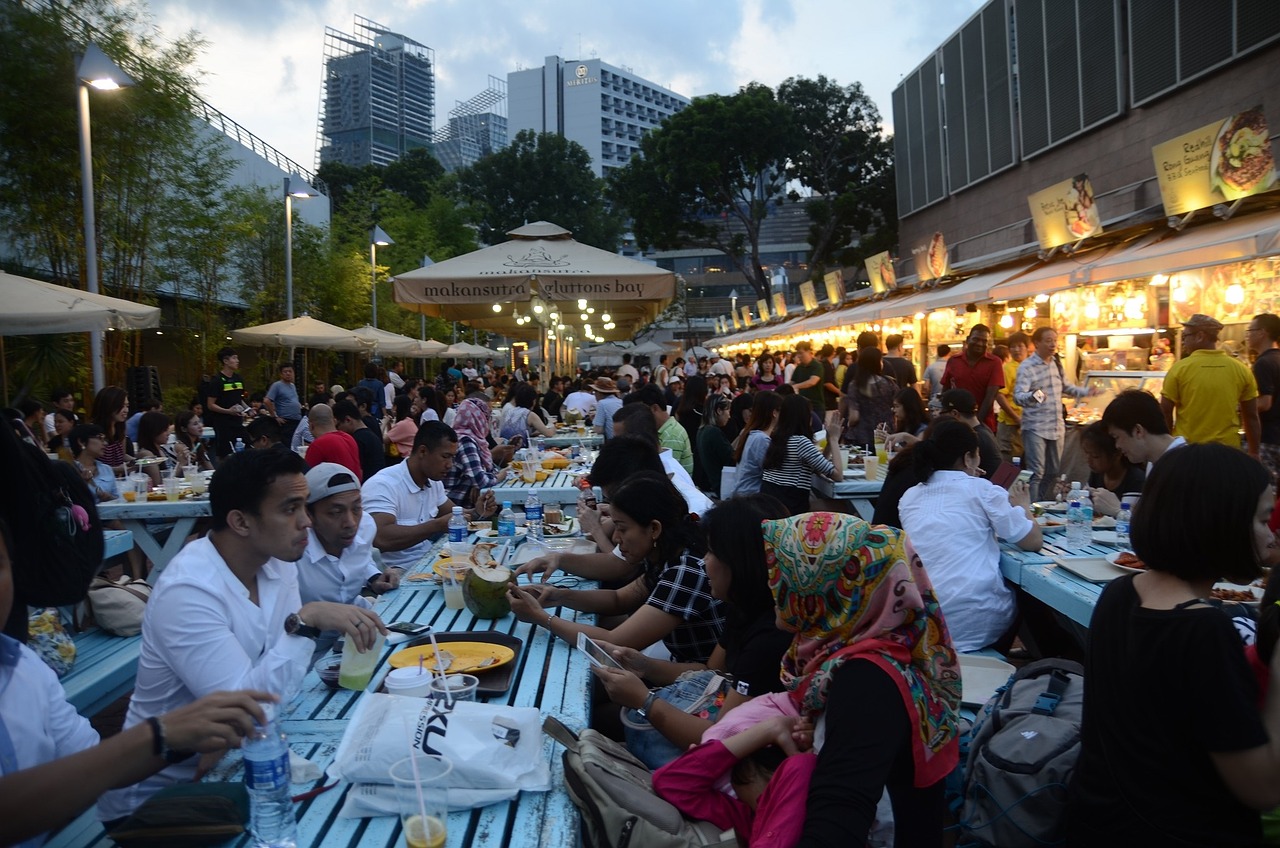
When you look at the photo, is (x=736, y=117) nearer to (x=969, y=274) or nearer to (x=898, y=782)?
(x=969, y=274)

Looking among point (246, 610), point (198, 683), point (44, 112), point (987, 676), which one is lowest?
point (987, 676)

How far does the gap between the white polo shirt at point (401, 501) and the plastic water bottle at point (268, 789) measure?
9.50ft

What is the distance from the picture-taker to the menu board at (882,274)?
66.4ft

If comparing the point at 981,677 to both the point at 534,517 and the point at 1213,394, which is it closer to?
the point at 534,517

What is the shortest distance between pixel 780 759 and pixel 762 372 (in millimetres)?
13931

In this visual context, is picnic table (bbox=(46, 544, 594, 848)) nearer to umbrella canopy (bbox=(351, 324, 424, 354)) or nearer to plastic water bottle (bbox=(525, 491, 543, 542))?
plastic water bottle (bbox=(525, 491, 543, 542))

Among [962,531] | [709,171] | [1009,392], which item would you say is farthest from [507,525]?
[709,171]

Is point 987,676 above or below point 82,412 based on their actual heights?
below

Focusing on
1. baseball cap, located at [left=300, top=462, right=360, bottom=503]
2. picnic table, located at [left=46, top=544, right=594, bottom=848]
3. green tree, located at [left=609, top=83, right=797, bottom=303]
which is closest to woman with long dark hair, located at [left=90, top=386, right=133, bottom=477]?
baseball cap, located at [left=300, top=462, right=360, bottom=503]

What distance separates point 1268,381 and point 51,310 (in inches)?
383

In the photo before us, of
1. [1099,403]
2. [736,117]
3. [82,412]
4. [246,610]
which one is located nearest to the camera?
[246,610]

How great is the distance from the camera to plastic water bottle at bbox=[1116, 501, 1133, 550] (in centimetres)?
440

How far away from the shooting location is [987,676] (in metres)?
3.43

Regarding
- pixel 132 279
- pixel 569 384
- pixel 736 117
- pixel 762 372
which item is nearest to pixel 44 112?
pixel 132 279
